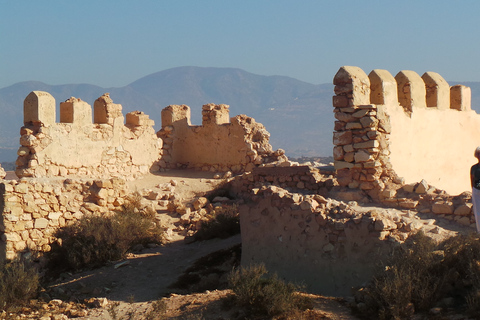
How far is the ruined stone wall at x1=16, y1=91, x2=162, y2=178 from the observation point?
15.3 meters

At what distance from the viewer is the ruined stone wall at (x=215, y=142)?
61.3ft

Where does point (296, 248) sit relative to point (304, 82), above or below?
below

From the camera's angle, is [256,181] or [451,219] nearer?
[451,219]

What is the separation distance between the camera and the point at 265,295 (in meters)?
7.22

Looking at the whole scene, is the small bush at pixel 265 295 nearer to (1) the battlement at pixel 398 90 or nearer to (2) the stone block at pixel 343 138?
(2) the stone block at pixel 343 138

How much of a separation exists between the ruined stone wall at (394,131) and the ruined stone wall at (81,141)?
7770 millimetres

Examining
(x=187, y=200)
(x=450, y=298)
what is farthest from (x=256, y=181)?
(x=450, y=298)

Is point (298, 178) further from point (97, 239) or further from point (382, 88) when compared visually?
point (97, 239)

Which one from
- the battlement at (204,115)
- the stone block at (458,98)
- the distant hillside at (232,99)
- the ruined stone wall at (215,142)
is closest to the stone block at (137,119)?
the ruined stone wall at (215,142)

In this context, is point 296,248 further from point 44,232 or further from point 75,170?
point 75,170

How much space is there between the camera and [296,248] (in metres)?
8.70

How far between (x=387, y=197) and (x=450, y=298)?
3.44 metres

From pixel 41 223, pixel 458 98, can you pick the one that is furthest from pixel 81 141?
pixel 458 98

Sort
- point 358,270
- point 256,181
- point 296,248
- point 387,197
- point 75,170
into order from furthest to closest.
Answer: point 75,170
point 256,181
point 387,197
point 296,248
point 358,270
